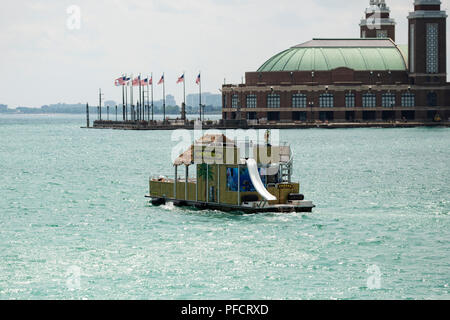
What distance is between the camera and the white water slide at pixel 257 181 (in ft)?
178

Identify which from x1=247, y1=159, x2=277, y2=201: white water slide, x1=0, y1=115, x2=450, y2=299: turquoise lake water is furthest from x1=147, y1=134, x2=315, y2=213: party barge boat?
x1=0, y1=115, x2=450, y2=299: turquoise lake water

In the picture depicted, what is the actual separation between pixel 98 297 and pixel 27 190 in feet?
154

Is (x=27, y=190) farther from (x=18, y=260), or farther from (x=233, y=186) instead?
(x=18, y=260)

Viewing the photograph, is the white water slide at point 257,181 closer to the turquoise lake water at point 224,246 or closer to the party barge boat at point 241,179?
the party barge boat at point 241,179

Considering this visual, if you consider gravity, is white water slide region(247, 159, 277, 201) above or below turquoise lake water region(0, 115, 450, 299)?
above

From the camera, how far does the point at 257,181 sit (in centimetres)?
5484

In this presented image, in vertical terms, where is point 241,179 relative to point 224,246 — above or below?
above

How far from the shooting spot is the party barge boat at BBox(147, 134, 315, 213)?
54875 millimetres

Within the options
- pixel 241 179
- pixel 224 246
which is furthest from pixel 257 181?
pixel 224 246

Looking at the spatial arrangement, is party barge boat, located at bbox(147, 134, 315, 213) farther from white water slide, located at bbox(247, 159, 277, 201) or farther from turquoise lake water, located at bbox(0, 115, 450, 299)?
turquoise lake water, located at bbox(0, 115, 450, 299)

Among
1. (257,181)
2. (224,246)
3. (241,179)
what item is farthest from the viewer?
(241,179)

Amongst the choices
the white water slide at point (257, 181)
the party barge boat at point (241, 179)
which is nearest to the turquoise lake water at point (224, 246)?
the party barge boat at point (241, 179)

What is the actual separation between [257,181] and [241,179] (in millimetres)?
1030

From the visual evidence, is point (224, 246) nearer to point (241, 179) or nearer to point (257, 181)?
point (257, 181)
